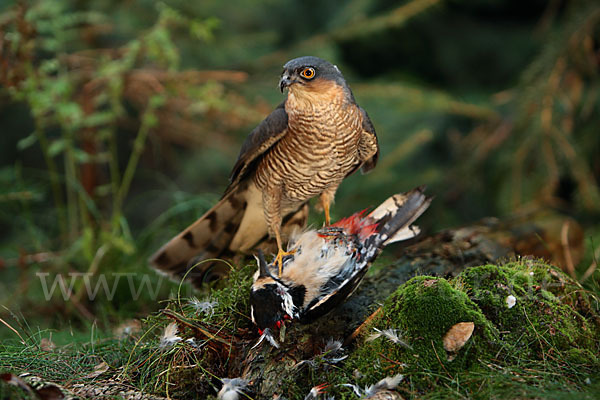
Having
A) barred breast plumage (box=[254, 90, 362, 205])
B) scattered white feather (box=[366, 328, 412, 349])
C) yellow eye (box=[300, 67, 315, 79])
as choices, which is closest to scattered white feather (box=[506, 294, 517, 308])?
scattered white feather (box=[366, 328, 412, 349])

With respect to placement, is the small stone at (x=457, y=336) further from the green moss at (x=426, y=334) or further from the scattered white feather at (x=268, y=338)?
the scattered white feather at (x=268, y=338)

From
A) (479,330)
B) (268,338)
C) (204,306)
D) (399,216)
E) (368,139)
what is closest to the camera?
(479,330)

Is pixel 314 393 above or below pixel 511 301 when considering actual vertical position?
below

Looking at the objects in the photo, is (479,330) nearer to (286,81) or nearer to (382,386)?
(382,386)

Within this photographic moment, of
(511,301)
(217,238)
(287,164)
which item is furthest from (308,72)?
(511,301)

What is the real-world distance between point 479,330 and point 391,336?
319mm

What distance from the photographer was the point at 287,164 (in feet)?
8.49

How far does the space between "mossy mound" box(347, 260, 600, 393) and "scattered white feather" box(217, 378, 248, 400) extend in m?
0.40

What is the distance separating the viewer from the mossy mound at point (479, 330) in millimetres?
1779

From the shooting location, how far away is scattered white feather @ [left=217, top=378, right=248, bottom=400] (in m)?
1.78

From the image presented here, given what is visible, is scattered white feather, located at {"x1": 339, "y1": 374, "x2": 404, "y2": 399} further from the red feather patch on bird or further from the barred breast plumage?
the barred breast plumage

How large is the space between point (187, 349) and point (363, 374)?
0.68 meters

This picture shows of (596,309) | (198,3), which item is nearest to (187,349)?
(596,309)

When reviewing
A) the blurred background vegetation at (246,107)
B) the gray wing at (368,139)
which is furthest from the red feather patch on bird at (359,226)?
the blurred background vegetation at (246,107)
